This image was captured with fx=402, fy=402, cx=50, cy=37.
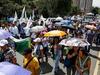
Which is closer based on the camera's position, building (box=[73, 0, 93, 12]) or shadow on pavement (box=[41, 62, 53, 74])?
shadow on pavement (box=[41, 62, 53, 74])

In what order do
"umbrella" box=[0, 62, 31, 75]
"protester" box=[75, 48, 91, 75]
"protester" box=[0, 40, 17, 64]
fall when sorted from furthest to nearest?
"protester" box=[0, 40, 17, 64], "protester" box=[75, 48, 91, 75], "umbrella" box=[0, 62, 31, 75]

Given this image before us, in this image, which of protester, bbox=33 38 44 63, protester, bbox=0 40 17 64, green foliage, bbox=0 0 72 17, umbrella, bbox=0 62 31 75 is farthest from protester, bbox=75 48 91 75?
green foliage, bbox=0 0 72 17

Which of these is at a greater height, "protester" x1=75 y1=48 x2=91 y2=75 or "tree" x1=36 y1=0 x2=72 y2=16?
"protester" x1=75 y1=48 x2=91 y2=75

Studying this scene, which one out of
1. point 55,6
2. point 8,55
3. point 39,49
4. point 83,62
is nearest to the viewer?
point 83,62

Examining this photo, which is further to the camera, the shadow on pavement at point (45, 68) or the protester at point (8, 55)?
the shadow on pavement at point (45, 68)

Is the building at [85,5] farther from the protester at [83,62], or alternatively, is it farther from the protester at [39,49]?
the protester at [83,62]

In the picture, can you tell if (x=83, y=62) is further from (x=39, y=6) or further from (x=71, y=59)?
(x=39, y=6)

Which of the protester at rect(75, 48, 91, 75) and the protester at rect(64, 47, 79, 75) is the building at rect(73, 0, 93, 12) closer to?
the protester at rect(64, 47, 79, 75)

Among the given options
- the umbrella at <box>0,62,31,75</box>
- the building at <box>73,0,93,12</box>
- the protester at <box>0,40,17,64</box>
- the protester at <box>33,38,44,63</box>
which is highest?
the umbrella at <box>0,62,31,75</box>

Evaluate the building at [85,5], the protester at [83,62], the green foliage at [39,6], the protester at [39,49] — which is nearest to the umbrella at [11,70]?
the protester at [83,62]

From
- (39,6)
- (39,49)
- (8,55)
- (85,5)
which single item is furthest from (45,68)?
(85,5)

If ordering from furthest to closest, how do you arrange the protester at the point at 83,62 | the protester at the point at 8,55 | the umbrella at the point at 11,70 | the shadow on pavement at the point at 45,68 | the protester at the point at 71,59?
the shadow on pavement at the point at 45,68 → the protester at the point at 71,59 → the protester at the point at 8,55 → the protester at the point at 83,62 → the umbrella at the point at 11,70

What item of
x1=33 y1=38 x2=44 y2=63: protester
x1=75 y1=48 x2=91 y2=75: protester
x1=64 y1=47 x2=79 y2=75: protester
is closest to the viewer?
x1=75 y1=48 x2=91 y2=75: protester

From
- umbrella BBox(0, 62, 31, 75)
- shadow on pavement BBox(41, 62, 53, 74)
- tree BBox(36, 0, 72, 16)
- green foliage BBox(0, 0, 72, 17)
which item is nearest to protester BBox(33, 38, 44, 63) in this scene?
shadow on pavement BBox(41, 62, 53, 74)
